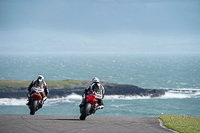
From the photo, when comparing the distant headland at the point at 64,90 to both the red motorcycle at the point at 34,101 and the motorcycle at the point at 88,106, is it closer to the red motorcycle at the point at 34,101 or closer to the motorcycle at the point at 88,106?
the red motorcycle at the point at 34,101

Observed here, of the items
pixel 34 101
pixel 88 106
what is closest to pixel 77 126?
pixel 88 106

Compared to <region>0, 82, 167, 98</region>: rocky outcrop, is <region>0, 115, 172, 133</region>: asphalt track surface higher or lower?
lower

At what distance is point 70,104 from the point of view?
6912 cm

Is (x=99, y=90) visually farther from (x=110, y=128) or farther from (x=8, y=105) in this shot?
(x=8, y=105)

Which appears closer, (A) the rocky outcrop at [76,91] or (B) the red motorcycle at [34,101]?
(B) the red motorcycle at [34,101]

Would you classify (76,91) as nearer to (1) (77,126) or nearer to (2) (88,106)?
(2) (88,106)

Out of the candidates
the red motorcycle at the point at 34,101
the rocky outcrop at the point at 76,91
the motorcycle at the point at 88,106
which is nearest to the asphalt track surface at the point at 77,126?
the motorcycle at the point at 88,106

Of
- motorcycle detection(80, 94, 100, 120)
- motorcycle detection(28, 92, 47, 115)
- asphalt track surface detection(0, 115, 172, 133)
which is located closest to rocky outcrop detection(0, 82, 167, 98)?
motorcycle detection(28, 92, 47, 115)

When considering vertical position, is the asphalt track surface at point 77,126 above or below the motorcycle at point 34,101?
below

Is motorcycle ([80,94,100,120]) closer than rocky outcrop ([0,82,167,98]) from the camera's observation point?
Yes

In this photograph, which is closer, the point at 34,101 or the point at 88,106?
the point at 88,106

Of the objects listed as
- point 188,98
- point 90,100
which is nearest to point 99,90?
point 90,100

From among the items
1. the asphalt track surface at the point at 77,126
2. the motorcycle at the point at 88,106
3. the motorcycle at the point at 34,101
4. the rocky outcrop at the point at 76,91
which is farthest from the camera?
the rocky outcrop at the point at 76,91

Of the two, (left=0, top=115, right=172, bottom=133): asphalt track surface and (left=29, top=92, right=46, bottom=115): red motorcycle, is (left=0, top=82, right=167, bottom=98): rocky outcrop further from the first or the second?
(left=0, top=115, right=172, bottom=133): asphalt track surface
